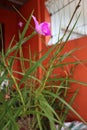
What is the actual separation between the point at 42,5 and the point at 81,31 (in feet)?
3.16

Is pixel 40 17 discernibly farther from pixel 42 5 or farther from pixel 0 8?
pixel 0 8

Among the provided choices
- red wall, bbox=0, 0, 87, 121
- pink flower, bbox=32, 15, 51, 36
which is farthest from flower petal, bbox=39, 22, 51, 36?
red wall, bbox=0, 0, 87, 121

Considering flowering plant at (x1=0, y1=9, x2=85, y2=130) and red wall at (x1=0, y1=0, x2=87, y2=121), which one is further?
red wall at (x1=0, y1=0, x2=87, y2=121)

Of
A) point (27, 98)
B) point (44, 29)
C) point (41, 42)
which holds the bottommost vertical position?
point (27, 98)

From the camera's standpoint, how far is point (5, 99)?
400mm

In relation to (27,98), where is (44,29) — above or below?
above

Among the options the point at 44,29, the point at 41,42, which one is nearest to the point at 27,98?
the point at 44,29

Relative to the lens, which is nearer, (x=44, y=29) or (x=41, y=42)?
(x=44, y=29)

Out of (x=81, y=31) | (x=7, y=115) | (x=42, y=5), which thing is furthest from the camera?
(x=42, y=5)

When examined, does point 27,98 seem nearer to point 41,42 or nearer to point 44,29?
point 44,29

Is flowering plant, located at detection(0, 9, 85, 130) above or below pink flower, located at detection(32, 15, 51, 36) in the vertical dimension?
below

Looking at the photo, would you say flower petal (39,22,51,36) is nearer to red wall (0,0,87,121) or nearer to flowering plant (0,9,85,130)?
flowering plant (0,9,85,130)

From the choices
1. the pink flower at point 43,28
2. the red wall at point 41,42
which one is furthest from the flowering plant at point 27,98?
the red wall at point 41,42

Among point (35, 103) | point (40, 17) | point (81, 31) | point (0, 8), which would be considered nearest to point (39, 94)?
point (35, 103)
